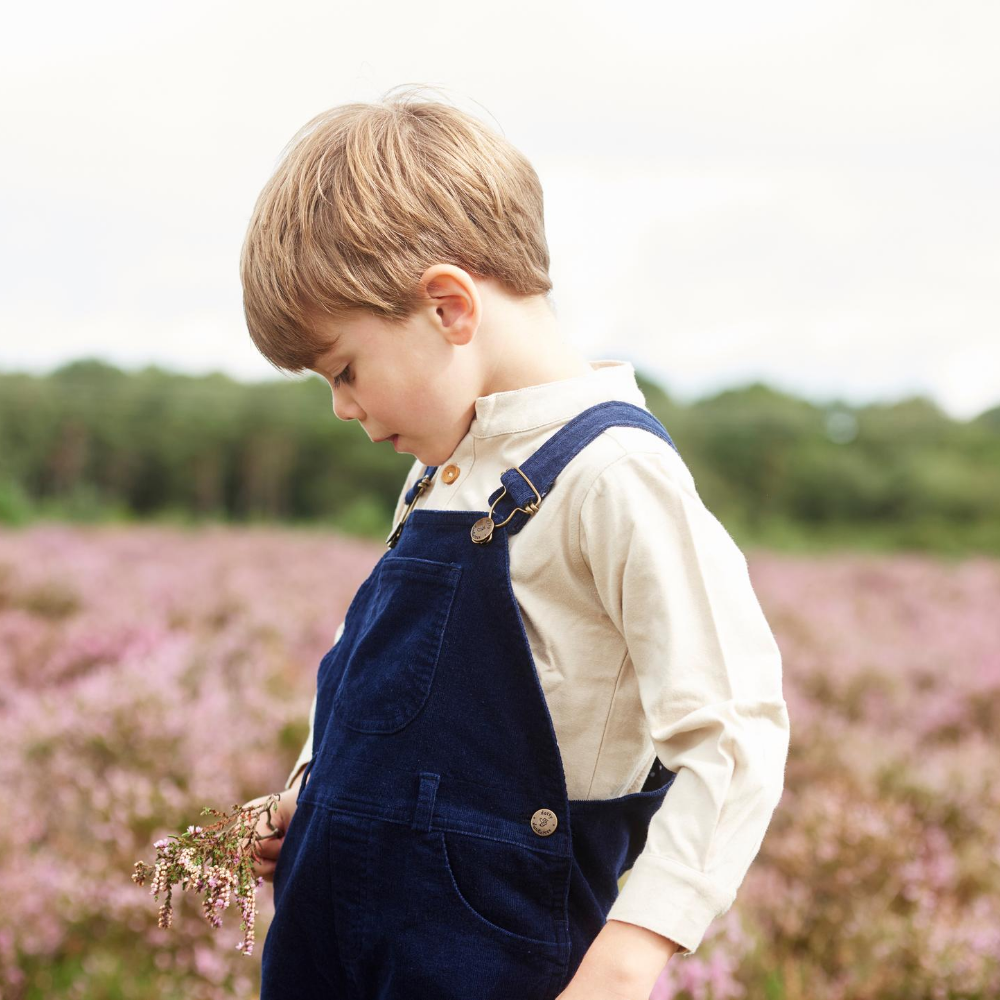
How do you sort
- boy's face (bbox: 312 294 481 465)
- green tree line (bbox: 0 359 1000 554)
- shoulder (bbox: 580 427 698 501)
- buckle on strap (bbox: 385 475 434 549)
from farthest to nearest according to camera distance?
green tree line (bbox: 0 359 1000 554), buckle on strap (bbox: 385 475 434 549), boy's face (bbox: 312 294 481 465), shoulder (bbox: 580 427 698 501)

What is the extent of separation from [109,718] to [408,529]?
9.36 ft

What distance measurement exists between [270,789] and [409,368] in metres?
2.62

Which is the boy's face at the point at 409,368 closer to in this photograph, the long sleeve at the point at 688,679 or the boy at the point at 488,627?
the boy at the point at 488,627

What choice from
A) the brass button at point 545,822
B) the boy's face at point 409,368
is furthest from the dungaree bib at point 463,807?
the boy's face at point 409,368

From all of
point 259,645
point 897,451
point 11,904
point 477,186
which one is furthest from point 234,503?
point 477,186

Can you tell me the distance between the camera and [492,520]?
127 cm

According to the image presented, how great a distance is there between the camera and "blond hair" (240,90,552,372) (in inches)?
50.6

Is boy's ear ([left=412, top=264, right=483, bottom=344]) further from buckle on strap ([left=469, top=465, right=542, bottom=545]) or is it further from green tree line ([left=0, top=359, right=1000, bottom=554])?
green tree line ([left=0, top=359, right=1000, bottom=554])

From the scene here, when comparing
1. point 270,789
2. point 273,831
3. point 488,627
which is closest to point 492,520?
point 488,627

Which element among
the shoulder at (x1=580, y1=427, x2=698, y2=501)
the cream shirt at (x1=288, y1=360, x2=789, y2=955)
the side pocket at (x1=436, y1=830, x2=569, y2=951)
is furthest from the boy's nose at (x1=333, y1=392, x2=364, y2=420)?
the side pocket at (x1=436, y1=830, x2=569, y2=951)

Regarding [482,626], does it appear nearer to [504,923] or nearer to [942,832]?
[504,923]

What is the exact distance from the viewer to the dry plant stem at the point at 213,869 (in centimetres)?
128

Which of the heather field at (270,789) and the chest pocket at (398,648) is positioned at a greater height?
the chest pocket at (398,648)

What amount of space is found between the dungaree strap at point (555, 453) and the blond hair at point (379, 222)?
23cm
